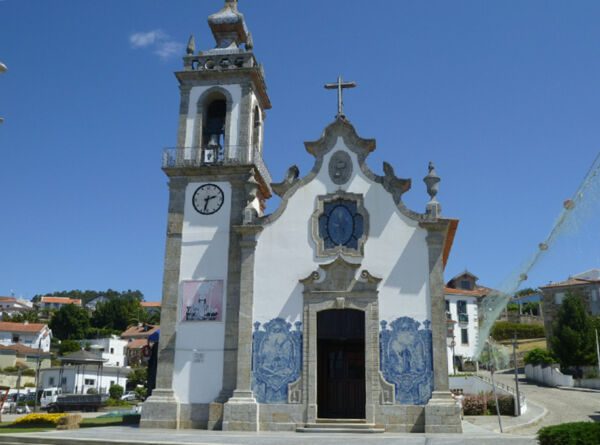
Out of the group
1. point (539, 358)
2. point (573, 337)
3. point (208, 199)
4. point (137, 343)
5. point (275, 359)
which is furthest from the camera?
point (137, 343)

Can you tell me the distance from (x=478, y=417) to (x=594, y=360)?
2003 centimetres

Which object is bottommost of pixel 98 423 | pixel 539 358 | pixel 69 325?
pixel 98 423

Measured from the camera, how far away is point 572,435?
362 inches

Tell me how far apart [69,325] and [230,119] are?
83267mm

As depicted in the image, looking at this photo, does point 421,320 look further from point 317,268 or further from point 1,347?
point 1,347

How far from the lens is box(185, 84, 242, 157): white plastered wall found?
21.9 m

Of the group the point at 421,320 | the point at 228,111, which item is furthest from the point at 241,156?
the point at 421,320

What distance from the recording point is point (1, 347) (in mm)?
69062

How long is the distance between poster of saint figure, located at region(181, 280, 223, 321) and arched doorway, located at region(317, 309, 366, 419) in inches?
143

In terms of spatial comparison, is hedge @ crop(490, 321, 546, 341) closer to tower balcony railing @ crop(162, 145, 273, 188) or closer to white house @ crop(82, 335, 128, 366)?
tower balcony railing @ crop(162, 145, 273, 188)

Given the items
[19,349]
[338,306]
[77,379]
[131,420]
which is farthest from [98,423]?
[19,349]

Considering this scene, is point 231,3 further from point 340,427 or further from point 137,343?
point 137,343

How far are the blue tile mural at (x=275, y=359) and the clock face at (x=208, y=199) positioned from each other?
184 inches

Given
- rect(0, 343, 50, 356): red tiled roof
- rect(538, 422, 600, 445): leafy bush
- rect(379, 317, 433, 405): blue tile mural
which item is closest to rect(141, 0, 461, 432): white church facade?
rect(379, 317, 433, 405): blue tile mural
